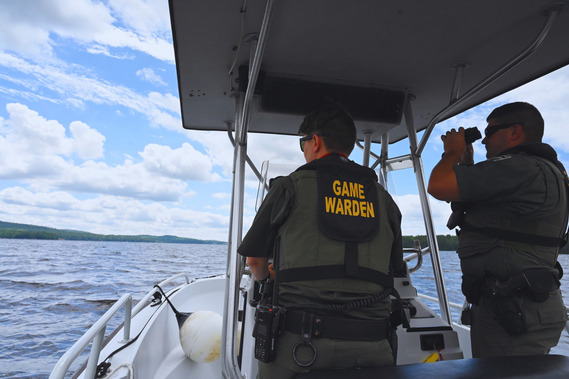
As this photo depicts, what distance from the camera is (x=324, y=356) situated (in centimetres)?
131

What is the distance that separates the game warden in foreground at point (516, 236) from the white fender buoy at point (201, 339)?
2350 mm

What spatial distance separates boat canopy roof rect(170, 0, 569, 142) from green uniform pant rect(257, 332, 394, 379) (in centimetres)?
140

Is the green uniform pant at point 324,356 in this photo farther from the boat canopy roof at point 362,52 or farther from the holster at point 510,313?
the boat canopy roof at point 362,52

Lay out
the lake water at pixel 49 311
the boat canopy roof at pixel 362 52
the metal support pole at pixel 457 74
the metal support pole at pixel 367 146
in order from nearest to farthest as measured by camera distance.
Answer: the boat canopy roof at pixel 362 52, the metal support pole at pixel 457 74, the metal support pole at pixel 367 146, the lake water at pixel 49 311

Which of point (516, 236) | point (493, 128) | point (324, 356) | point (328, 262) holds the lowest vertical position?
point (324, 356)

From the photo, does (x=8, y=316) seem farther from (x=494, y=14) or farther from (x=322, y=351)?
(x=494, y=14)

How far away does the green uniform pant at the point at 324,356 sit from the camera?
131 cm

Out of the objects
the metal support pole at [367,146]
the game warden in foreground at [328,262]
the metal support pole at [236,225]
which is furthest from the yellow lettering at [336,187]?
the metal support pole at [367,146]

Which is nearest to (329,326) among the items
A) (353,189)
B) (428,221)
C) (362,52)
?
(353,189)

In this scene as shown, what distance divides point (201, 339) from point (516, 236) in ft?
9.19

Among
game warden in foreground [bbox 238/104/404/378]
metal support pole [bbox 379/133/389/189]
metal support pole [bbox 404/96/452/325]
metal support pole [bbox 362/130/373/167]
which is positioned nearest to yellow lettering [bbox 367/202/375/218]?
game warden in foreground [bbox 238/104/404/378]

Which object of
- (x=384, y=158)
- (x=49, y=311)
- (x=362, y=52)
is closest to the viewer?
(x=362, y=52)

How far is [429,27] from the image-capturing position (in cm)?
202

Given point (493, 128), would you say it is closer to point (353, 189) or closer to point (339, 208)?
point (353, 189)
